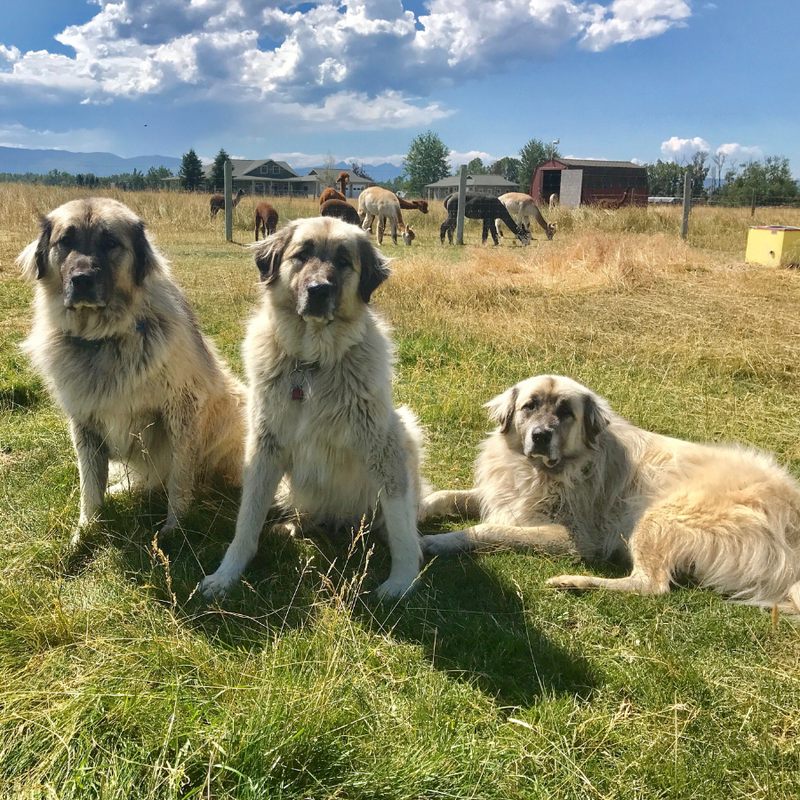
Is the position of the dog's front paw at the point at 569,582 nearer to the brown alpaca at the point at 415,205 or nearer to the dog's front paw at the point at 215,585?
the dog's front paw at the point at 215,585

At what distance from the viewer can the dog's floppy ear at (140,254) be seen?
3.53 metres

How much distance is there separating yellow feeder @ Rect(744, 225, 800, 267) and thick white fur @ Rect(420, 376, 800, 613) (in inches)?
430

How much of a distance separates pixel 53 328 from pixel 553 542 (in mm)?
3157

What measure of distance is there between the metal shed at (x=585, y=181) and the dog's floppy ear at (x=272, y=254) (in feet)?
121

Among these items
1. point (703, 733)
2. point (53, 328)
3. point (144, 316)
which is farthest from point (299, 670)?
point (53, 328)

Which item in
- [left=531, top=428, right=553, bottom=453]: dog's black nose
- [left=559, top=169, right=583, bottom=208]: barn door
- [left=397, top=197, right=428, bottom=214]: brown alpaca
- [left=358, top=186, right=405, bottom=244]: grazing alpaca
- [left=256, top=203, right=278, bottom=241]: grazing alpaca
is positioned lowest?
[left=531, top=428, right=553, bottom=453]: dog's black nose

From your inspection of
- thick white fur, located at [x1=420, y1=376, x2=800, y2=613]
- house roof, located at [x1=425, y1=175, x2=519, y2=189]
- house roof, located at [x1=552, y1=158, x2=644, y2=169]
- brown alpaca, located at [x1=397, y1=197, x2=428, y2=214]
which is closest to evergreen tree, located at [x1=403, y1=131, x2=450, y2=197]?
house roof, located at [x1=425, y1=175, x2=519, y2=189]

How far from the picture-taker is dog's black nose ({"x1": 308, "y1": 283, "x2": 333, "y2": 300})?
299 cm

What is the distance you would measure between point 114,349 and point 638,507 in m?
3.15

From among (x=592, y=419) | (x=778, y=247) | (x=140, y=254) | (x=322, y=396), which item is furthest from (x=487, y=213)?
(x=322, y=396)

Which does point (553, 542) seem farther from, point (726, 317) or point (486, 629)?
point (726, 317)

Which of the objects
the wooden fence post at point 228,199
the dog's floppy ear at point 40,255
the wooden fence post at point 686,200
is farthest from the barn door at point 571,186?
the dog's floppy ear at point 40,255

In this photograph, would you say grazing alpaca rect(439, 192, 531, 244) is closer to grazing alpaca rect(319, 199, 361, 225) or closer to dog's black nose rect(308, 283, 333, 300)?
grazing alpaca rect(319, 199, 361, 225)

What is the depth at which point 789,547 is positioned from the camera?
3287 mm
